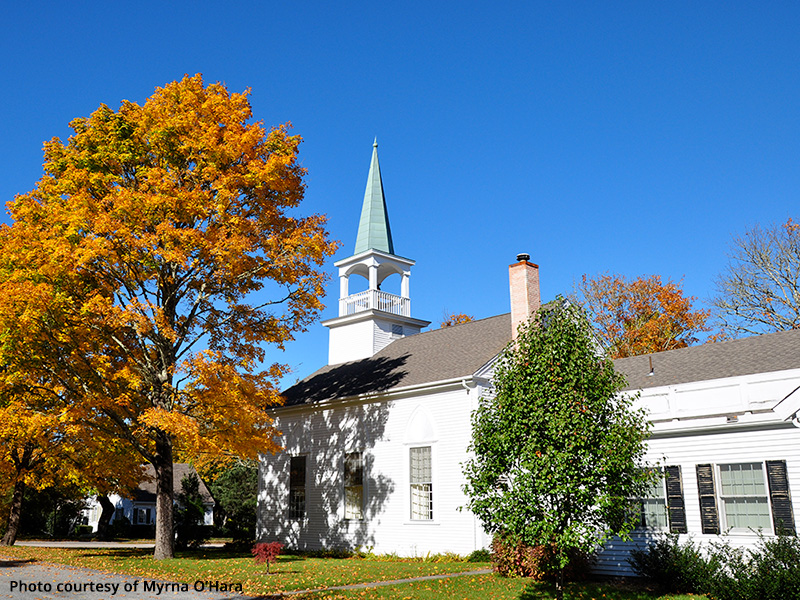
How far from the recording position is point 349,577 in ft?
51.1

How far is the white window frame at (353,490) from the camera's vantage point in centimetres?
2278

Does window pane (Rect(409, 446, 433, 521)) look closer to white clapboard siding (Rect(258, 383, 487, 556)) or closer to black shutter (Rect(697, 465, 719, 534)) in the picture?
white clapboard siding (Rect(258, 383, 487, 556))

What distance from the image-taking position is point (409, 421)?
21.8m

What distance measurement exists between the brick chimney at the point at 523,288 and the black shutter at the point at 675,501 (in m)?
7.27

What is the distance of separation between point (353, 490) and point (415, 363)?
196 inches

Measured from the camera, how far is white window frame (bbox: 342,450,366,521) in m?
22.8

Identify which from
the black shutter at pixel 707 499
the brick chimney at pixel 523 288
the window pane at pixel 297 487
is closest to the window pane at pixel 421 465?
the brick chimney at pixel 523 288

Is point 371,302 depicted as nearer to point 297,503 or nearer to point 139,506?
point 297,503

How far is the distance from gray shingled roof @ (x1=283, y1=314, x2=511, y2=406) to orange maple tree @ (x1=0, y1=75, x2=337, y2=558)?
4.39 metres

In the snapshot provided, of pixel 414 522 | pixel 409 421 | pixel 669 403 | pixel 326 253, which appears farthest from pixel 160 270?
pixel 669 403

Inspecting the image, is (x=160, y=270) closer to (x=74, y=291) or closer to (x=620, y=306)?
(x=74, y=291)

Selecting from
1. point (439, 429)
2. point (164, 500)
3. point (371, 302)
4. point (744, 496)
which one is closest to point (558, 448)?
point (744, 496)

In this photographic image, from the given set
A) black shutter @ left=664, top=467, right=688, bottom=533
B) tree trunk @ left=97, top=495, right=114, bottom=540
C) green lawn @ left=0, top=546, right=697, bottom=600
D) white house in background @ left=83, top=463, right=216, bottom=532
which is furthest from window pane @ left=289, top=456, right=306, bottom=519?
white house in background @ left=83, top=463, right=216, bottom=532

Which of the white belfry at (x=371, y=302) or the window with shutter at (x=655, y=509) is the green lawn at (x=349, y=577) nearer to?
the window with shutter at (x=655, y=509)
